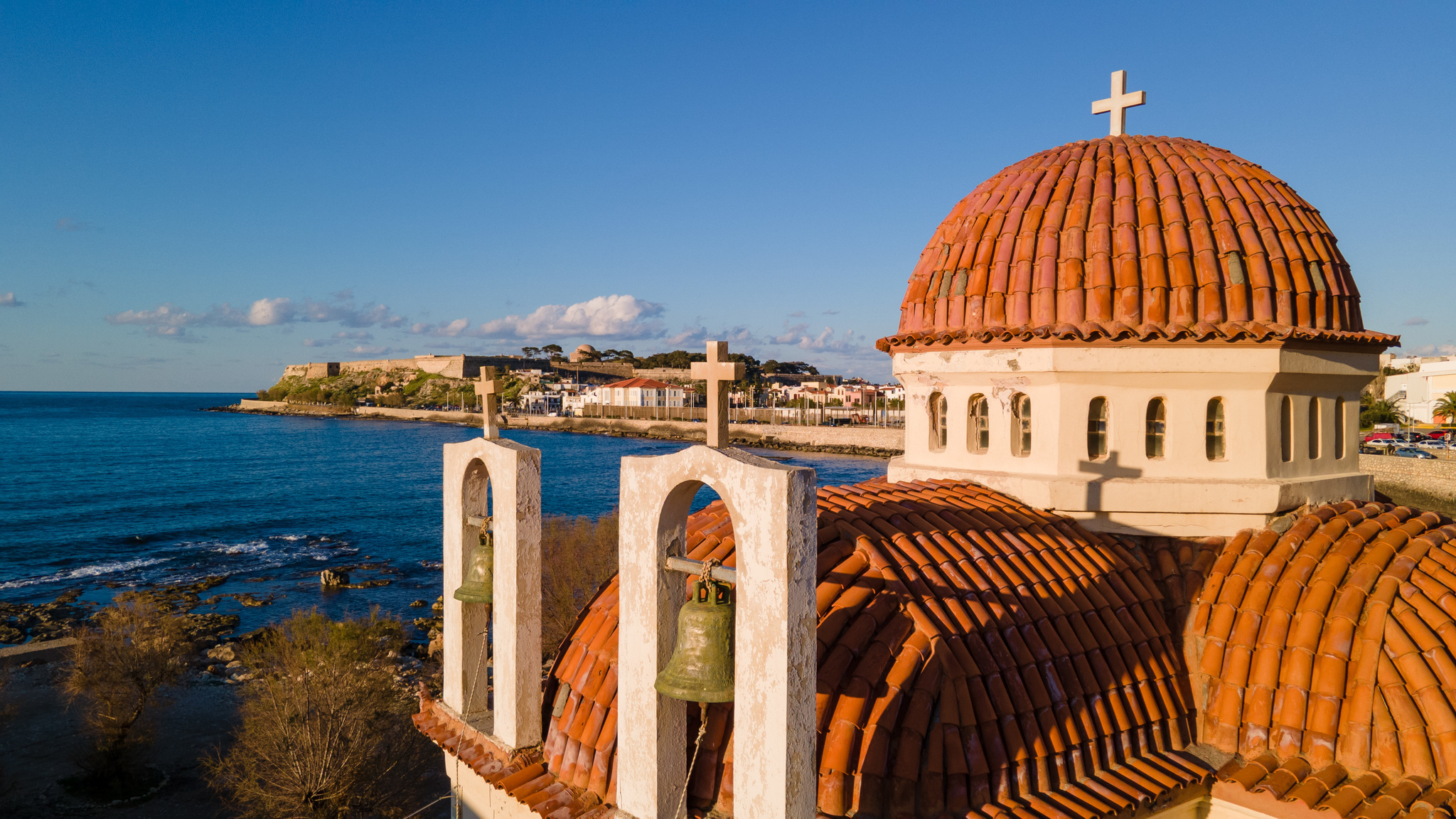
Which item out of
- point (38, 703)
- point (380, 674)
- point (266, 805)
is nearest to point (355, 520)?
point (38, 703)

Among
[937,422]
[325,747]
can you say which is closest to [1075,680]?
[937,422]

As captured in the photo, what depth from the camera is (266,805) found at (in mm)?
15492

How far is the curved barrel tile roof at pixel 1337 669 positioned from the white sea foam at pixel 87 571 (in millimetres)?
44966

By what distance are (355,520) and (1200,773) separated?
52.4 metres

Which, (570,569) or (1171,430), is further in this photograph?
(570,569)

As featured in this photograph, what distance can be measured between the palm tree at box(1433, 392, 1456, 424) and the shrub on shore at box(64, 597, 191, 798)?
69.7m

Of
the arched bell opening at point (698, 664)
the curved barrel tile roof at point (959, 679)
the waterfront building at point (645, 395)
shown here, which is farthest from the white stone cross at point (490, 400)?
the waterfront building at point (645, 395)

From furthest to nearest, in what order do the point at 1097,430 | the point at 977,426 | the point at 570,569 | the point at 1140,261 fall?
the point at 570,569
the point at 977,426
the point at 1097,430
the point at 1140,261

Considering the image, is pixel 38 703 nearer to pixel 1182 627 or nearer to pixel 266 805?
pixel 266 805

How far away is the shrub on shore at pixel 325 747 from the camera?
15586mm

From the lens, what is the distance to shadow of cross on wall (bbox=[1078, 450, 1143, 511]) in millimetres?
8031

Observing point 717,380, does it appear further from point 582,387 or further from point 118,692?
point 582,387

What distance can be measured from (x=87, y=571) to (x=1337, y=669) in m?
47.2

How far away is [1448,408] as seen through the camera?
55.7 metres
